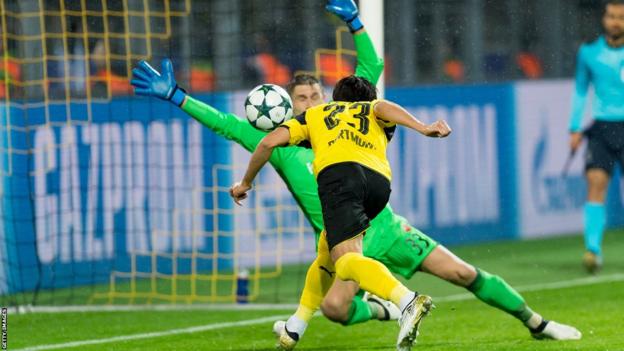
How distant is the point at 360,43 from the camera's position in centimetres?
876

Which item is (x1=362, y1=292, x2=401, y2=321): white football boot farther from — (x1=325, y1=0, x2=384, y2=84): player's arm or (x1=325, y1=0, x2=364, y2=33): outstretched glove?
(x1=325, y1=0, x2=364, y2=33): outstretched glove

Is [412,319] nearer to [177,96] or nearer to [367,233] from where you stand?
[367,233]

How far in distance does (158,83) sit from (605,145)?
490 cm

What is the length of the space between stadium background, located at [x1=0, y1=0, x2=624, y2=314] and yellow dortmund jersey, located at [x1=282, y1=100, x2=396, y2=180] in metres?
3.51

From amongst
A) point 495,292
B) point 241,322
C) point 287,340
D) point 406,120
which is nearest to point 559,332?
point 495,292

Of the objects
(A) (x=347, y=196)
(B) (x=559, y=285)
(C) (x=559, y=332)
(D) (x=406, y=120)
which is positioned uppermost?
(D) (x=406, y=120)

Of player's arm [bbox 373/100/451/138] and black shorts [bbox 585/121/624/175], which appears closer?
player's arm [bbox 373/100/451/138]

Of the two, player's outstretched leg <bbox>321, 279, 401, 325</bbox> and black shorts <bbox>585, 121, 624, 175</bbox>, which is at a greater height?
black shorts <bbox>585, 121, 624, 175</bbox>

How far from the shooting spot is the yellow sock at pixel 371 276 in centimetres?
699

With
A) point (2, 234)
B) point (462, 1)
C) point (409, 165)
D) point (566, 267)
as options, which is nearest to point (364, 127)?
point (2, 234)

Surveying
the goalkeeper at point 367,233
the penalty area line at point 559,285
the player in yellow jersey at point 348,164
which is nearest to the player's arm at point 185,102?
the goalkeeper at point 367,233

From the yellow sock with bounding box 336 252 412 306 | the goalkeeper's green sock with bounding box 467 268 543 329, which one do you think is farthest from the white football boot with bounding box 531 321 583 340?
the yellow sock with bounding box 336 252 412 306

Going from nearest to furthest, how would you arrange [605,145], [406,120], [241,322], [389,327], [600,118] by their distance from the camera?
[406,120]
[389,327]
[241,322]
[605,145]
[600,118]

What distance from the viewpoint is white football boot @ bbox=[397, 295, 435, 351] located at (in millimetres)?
6727
